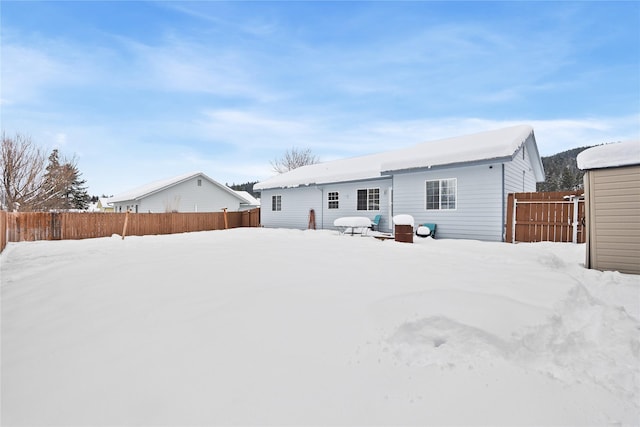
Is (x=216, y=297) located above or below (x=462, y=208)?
below

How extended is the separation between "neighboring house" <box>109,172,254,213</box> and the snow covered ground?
20324 mm

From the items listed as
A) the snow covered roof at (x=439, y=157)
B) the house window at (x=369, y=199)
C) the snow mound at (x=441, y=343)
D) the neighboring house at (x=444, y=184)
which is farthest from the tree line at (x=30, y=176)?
the snow mound at (x=441, y=343)

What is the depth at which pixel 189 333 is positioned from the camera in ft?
8.23

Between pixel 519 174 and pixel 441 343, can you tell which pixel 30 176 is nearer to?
pixel 441 343

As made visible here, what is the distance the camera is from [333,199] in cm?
1465

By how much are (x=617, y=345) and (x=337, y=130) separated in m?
21.3

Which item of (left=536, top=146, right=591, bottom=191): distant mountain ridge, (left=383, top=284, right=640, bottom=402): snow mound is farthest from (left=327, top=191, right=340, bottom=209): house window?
(left=536, top=146, right=591, bottom=191): distant mountain ridge

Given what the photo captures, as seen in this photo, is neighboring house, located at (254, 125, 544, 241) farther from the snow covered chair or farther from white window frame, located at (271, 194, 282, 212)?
white window frame, located at (271, 194, 282, 212)

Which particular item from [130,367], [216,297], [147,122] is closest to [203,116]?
[147,122]

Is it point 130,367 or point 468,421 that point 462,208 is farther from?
point 130,367

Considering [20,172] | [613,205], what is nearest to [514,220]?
[613,205]

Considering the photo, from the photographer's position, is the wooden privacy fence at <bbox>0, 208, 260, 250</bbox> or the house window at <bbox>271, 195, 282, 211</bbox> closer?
the wooden privacy fence at <bbox>0, 208, 260, 250</bbox>

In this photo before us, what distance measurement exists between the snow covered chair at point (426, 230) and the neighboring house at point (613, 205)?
4704 millimetres

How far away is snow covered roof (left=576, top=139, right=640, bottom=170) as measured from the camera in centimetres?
522
